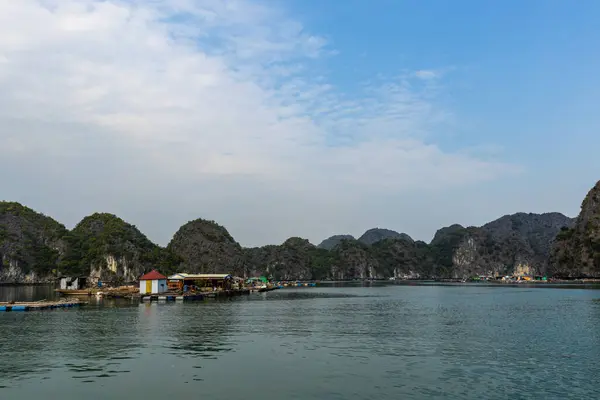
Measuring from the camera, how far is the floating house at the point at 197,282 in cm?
11444

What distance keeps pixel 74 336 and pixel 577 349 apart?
44.7m

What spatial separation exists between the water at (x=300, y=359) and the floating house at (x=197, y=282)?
57.7 meters

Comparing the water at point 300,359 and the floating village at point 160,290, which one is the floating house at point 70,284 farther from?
the water at point 300,359

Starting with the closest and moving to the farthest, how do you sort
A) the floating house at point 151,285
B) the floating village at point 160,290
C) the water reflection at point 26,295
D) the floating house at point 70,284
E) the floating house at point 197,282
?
1. the floating village at point 160,290
2. the floating house at point 151,285
3. the water reflection at point 26,295
4. the floating house at point 197,282
5. the floating house at point 70,284

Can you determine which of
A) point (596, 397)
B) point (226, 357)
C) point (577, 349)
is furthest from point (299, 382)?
point (577, 349)

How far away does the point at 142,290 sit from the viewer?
103 meters

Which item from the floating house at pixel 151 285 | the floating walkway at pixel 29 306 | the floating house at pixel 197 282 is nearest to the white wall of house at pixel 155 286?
the floating house at pixel 151 285

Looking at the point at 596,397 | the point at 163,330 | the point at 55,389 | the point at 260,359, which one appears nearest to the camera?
the point at 596,397

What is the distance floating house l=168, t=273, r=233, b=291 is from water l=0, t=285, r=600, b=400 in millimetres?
57690

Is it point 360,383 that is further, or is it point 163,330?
point 163,330

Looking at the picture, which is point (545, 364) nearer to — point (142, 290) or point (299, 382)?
point (299, 382)

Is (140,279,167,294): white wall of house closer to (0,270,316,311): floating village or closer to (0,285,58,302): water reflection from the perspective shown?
(0,270,316,311): floating village

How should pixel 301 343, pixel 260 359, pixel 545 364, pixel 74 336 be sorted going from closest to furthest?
pixel 545 364 → pixel 260 359 → pixel 301 343 → pixel 74 336

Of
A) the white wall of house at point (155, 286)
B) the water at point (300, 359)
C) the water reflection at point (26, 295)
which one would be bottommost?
the water at point (300, 359)
